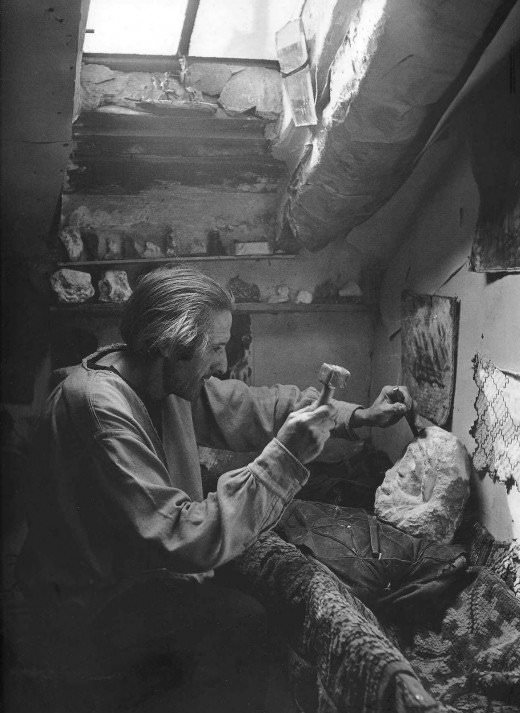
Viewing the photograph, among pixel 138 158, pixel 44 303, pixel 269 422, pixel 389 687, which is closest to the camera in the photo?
pixel 389 687

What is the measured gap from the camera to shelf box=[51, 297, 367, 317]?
3934 mm

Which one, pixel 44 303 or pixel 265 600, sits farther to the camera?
pixel 44 303

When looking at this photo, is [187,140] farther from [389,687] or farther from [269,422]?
[389,687]

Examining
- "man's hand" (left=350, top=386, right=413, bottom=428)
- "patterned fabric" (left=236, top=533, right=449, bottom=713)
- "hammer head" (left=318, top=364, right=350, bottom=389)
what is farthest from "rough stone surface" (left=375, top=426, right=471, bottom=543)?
"hammer head" (left=318, top=364, right=350, bottom=389)

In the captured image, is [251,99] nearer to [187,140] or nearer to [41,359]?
[187,140]

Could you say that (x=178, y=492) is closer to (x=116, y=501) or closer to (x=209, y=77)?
(x=116, y=501)

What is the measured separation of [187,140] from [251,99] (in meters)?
0.44

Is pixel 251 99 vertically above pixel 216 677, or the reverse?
pixel 251 99

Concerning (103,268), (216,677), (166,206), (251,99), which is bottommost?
(216,677)

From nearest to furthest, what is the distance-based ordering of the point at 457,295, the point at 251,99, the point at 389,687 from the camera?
the point at 389,687
the point at 457,295
the point at 251,99

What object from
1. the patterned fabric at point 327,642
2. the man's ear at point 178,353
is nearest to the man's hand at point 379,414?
the patterned fabric at point 327,642

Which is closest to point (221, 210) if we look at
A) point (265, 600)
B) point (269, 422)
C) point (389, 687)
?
point (269, 422)

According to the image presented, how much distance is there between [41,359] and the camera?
4020mm

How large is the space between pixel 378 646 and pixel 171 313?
3.92 feet
